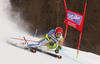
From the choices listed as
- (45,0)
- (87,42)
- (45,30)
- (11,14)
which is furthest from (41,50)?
(11,14)

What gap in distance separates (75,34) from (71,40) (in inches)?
11.8

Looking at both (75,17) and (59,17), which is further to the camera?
(59,17)

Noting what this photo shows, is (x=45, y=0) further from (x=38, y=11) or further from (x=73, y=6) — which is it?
(x=73, y=6)

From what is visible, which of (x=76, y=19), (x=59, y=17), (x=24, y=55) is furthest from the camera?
(x=59, y=17)

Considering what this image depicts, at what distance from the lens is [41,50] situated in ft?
11.7

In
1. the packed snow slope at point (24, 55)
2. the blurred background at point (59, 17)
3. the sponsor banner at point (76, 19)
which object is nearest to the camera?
the packed snow slope at point (24, 55)

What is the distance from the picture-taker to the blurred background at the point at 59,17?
14.0ft

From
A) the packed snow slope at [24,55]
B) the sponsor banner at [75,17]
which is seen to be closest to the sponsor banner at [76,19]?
the sponsor banner at [75,17]

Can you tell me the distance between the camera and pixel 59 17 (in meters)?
5.34

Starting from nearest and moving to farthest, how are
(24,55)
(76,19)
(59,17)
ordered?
(24,55) < (76,19) < (59,17)

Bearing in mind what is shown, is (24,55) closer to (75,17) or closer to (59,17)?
(75,17)

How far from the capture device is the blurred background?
4258mm

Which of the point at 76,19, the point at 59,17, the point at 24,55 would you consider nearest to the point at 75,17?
the point at 76,19

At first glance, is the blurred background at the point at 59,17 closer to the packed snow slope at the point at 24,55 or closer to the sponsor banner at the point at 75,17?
the packed snow slope at the point at 24,55
